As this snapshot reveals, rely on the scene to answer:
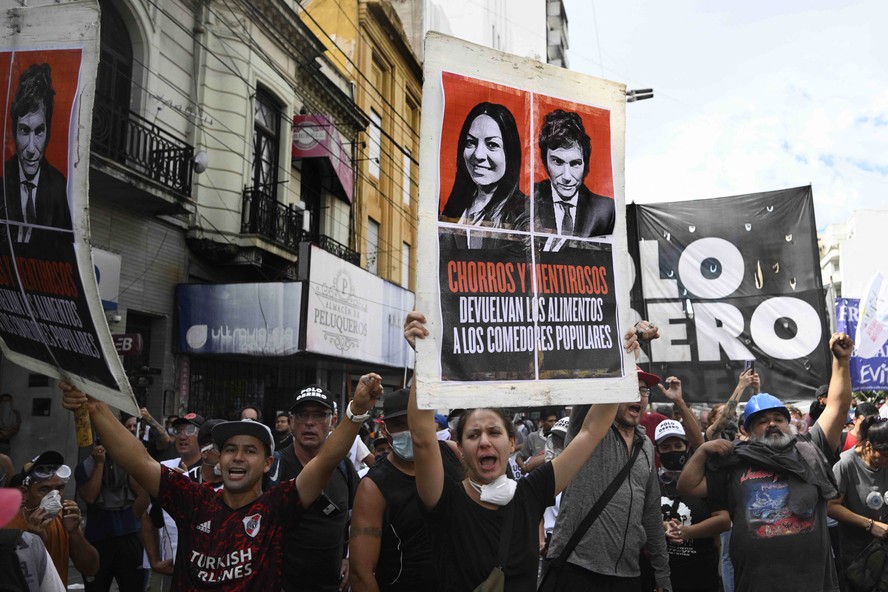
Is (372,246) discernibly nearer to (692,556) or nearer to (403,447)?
(692,556)

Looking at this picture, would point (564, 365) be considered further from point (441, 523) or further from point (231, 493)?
point (231, 493)

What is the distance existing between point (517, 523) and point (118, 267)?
10.2 metres

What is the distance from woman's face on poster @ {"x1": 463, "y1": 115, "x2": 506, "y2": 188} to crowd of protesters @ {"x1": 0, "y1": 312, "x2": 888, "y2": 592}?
676 mm

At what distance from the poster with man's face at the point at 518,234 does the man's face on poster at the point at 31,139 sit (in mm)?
1398

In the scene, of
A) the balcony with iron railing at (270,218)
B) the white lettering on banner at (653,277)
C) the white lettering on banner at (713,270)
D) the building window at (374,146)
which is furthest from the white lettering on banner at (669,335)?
the building window at (374,146)

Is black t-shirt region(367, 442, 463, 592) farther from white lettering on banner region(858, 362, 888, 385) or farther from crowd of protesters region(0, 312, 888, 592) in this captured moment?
white lettering on banner region(858, 362, 888, 385)

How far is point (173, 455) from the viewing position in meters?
7.77

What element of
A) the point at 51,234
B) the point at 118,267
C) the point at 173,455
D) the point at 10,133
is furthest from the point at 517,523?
the point at 118,267

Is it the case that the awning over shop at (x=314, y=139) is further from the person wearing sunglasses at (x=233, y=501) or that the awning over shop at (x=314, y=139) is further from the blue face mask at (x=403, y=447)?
the person wearing sunglasses at (x=233, y=501)

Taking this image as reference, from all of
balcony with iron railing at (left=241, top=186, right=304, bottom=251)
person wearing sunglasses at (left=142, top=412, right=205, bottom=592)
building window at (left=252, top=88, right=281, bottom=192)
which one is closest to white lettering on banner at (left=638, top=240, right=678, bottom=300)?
person wearing sunglasses at (left=142, top=412, right=205, bottom=592)

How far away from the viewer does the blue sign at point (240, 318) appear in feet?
45.3

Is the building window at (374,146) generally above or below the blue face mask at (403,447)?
above

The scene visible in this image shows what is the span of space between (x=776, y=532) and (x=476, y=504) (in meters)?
2.07

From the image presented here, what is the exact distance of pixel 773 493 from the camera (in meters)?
4.17
